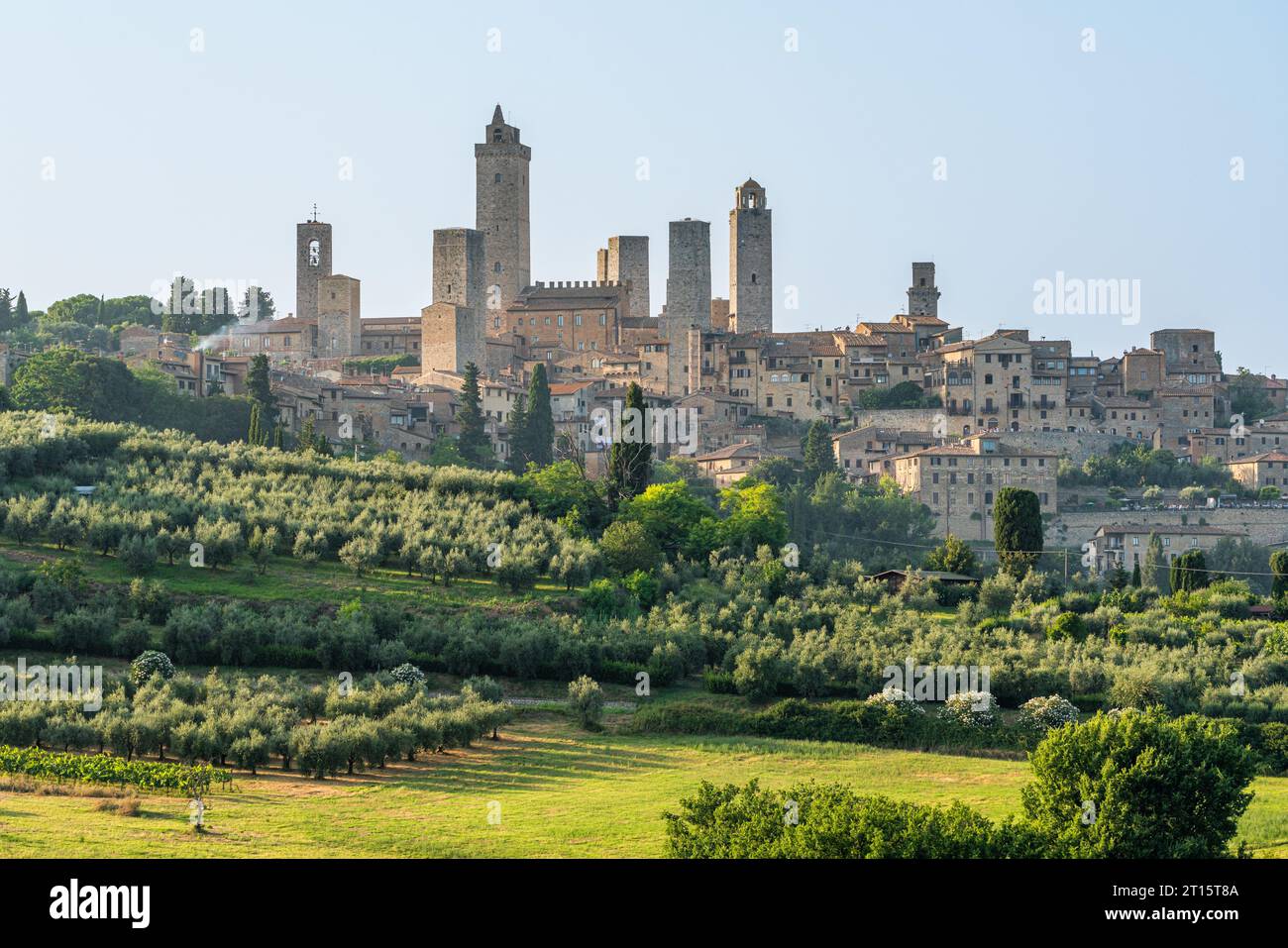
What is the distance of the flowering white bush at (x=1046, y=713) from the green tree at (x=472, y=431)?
39245 mm

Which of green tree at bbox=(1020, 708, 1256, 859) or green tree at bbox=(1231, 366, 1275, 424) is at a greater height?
green tree at bbox=(1231, 366, 1275, 424)

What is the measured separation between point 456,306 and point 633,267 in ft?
59.5

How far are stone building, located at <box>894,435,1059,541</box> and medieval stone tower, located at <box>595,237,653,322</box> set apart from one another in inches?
1265

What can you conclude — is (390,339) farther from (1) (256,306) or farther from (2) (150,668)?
(2) (150,668)

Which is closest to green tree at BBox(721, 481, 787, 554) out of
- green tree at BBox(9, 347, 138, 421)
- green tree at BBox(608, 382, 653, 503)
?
green tree at BBox(608, 382, 653, 503)

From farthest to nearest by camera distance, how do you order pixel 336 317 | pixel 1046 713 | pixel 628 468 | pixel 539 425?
pixel 336 317 < pixel 539 425 < pixel 628 468 < pixel 1046 713

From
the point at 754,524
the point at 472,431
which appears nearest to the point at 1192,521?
the point at 754,524

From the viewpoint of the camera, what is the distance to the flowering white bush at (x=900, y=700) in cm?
3622

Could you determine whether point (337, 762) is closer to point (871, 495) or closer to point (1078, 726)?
point (1078, 726)

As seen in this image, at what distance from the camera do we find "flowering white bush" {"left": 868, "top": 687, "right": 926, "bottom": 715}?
3622 cm

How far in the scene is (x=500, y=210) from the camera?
106 m

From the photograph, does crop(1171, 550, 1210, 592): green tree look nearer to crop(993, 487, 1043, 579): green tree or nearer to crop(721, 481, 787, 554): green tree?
crop(993, 487, 1043, 579): green tree

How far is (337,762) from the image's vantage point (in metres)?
30.3
